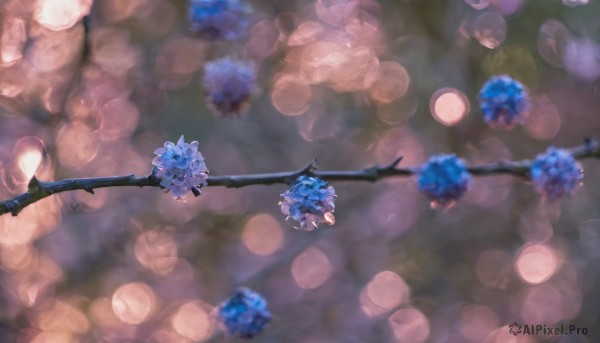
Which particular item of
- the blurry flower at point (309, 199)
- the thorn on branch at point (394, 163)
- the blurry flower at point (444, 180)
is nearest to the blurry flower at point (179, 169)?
the blurry flower at point (309, 199)

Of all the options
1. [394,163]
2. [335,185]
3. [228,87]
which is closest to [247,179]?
[394,163]

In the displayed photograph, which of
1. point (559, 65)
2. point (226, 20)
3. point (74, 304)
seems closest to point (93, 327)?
point (74, 304)

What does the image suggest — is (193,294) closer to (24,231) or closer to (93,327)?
(93,327)

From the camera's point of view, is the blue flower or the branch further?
the blue flower

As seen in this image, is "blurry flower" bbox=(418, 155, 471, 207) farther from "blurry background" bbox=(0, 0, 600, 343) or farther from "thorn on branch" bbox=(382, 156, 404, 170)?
"blurry background" bbox=(0, 0, 600, 343)

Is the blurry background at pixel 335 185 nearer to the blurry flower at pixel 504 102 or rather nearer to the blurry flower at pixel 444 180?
the blurry flower at pixel 504 102

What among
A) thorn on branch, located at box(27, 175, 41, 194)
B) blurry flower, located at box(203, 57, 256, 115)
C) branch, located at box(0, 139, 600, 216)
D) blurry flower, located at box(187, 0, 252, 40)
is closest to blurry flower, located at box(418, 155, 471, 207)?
branch, located at box(0, 139, 600, 216)

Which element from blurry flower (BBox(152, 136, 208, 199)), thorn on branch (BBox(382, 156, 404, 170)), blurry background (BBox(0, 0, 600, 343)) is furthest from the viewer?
blurry background (BBox(0, 0, 600, 343))
